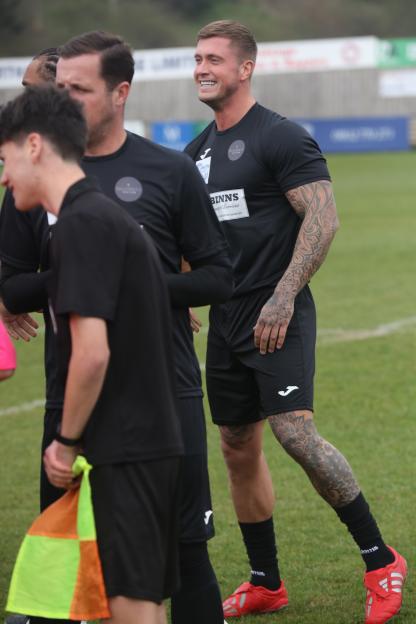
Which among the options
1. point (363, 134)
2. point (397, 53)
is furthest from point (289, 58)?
point (363, 134)

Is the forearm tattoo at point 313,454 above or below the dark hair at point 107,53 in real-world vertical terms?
below

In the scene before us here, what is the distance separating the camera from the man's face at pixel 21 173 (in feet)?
10.3

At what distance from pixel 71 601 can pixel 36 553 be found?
0.54 feet

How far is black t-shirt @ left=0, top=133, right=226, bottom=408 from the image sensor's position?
3.82 metres

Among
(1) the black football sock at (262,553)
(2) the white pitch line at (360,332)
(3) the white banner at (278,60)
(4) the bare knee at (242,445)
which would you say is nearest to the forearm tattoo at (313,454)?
(4) the bare knee at (242,445)

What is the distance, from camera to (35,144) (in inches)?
123

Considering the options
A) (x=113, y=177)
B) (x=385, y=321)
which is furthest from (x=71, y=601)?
(x=385, y=321)

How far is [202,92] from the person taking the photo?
4969 millimetres

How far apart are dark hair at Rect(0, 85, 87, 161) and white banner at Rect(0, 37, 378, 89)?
46.5 meters

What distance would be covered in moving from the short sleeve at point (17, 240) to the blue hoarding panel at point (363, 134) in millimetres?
37308

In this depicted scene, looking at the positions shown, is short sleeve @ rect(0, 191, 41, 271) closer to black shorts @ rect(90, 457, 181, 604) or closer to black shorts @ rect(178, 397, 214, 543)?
black shorts @ rect(178, 397, 214, 543)

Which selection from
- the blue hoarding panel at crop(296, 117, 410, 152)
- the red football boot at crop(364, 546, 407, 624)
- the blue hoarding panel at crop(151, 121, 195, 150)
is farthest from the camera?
the blue hoarding panel at crop(296, 117, 410, 152)

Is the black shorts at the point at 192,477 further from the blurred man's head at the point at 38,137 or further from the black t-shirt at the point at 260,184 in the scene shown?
the black t-shirt at the point at 260,184

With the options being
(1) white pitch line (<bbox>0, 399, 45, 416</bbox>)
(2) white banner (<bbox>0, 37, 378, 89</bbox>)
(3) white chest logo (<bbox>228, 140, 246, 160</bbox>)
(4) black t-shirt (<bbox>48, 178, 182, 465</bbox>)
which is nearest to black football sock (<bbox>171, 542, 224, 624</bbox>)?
(4) black t-shirt (<bbox>48, 178, 182, 465</bbox>)
